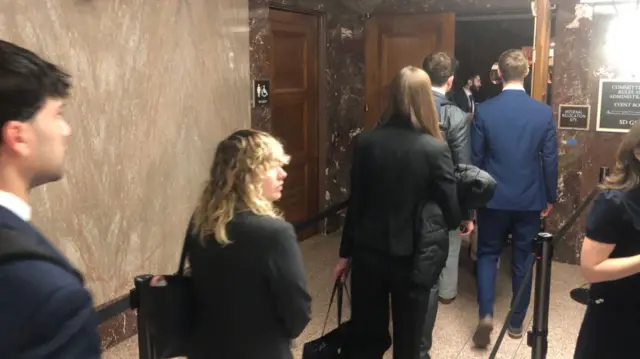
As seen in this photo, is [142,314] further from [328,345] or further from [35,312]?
[35,312]

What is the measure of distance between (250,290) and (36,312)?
0.93m

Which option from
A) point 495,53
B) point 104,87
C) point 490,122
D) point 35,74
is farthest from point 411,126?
point 495,53

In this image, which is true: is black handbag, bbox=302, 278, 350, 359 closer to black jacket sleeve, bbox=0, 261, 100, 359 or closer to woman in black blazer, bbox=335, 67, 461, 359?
A: woman in black blazer, bbox=335, 67, 461, 359

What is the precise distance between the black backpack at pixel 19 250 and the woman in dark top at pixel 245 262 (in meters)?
0.86

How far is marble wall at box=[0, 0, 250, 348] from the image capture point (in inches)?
114

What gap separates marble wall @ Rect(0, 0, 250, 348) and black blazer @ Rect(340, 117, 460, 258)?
51.0 inches

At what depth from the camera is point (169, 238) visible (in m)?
3.59

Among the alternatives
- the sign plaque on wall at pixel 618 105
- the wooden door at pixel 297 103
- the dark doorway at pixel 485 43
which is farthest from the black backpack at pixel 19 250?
the dark doorway at pixel 485 43

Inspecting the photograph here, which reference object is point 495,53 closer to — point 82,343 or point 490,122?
point 490,122

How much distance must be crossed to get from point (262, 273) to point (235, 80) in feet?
7.90

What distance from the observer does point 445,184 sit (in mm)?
2447

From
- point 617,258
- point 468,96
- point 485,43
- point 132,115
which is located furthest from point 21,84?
point 485,43

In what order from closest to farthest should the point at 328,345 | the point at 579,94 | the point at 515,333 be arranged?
the point at 328,345 < the point at 515,333 < the point at 579,94

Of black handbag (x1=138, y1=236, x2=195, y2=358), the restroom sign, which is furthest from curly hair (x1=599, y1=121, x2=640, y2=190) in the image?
the restroom sign
